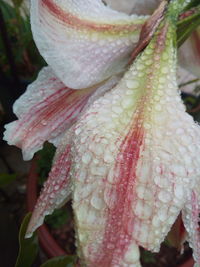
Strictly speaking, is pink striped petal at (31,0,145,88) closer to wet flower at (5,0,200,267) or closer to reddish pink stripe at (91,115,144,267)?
wet flower at (5,0,200,267)

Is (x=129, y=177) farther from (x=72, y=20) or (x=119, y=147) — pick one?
(x=72, y=20)

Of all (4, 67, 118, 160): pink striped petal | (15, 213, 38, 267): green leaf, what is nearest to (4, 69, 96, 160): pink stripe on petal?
(4, 67, 118, 160): pink striped petal

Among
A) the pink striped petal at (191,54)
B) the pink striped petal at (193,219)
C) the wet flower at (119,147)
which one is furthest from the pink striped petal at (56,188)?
the pink striped petal at (191,54)

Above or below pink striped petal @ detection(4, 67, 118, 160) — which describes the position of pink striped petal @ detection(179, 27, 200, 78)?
above

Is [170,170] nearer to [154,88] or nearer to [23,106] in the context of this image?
[154,88]

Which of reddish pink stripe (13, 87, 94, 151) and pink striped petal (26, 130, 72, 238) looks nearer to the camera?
pink striped petal (26, 130, 72, 238)

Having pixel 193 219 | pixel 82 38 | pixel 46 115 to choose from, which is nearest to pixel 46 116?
pixel 46 115

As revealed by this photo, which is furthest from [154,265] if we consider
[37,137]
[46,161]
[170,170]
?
[170,170]
